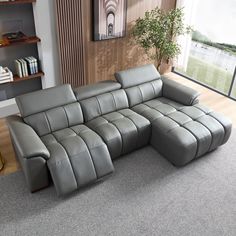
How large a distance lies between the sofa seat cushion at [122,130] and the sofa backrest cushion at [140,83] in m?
0.32

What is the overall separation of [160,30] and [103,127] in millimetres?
2042

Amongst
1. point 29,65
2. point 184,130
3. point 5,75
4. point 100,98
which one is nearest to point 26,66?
point 29,65

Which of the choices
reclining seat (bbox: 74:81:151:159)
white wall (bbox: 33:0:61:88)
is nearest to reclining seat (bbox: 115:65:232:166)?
reclining seat (bbox: 74:81:151:159)

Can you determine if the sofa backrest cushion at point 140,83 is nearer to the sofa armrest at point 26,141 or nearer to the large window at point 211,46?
the sofa armrest at point 26,141

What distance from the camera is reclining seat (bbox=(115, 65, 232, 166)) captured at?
288cm

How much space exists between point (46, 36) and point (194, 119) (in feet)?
7.34

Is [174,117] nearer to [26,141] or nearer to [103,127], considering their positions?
[103,127]

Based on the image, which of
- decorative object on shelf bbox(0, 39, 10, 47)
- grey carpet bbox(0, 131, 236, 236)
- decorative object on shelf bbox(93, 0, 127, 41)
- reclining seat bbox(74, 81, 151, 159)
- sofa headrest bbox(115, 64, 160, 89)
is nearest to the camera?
grey carpet bbox(0, 131, 236, 236)

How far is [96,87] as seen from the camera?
3260mm

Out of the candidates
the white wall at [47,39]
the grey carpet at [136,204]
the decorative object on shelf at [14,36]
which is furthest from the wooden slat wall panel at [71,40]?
the grey carpet at [136,204]

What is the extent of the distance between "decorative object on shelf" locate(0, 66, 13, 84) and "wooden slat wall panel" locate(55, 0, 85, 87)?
0.73 metres

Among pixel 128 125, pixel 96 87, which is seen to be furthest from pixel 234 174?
pixel 96 87

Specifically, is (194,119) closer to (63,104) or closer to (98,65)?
(63,104)

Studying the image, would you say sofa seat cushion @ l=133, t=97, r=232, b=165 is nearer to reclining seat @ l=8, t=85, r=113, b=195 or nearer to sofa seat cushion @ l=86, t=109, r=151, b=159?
sofa seat cushion @ l=86, t=109, r=151, b=159
